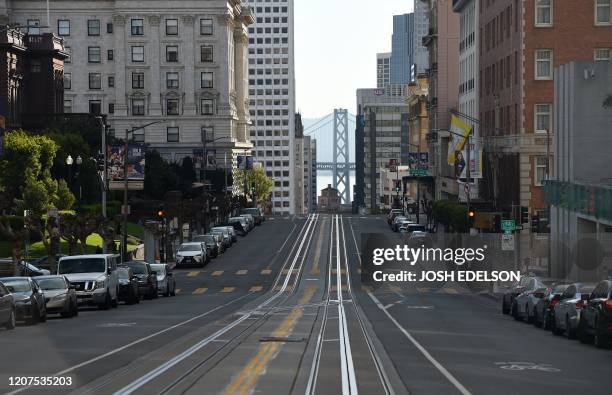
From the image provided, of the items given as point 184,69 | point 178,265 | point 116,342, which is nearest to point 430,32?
point 184,69

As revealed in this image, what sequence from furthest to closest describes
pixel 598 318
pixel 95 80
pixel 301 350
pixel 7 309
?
pixel 95 80 < pixel 7 309 < pixel 598 318 < pixel 301 350

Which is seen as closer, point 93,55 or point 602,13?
point 602,13

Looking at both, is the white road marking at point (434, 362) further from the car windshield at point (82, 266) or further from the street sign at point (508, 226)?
the street sign at point (508, 226)

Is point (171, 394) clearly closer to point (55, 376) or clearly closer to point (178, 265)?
point (55, 376)

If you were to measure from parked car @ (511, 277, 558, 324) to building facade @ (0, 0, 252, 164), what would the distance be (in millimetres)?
125793

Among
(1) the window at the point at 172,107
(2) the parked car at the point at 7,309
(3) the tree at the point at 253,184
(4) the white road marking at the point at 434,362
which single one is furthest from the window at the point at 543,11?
(3) the tree at the point at 253,184

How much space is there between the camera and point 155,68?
167 m

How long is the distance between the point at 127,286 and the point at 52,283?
904cm

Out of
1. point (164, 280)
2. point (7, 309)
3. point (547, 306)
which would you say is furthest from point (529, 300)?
point (164, 280)

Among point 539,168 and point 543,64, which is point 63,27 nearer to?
point 539,168

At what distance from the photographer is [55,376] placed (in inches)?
845


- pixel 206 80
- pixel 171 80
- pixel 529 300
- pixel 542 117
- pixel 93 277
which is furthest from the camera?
Answer: pixel 206 80

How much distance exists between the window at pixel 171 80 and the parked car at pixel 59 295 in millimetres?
127172

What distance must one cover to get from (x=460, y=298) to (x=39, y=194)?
31528 millimetres
